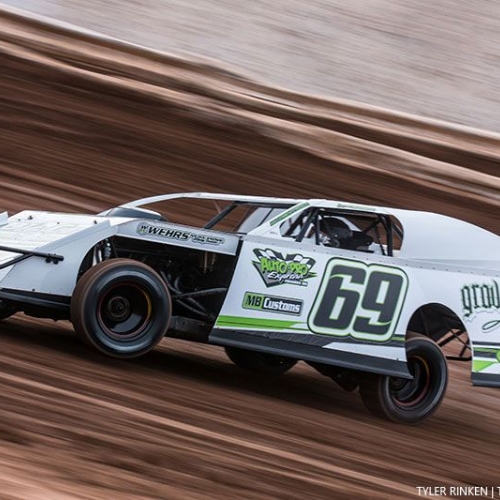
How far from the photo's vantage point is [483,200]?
17547mm

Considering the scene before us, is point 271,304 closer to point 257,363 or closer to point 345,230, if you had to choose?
→ point 345,230

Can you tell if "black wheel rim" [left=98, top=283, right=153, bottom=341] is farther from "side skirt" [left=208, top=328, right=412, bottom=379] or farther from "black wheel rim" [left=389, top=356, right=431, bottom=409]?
"black wheel rim" [left=389, top=356, right=431, bottom=409]

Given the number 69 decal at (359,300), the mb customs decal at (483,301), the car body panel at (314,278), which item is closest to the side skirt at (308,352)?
the car body panel at (314,278)

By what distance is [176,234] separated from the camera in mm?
7629

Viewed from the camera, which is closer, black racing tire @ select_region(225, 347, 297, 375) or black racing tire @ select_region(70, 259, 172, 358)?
black racing tire @ select_region(70, 259, 172, 358)

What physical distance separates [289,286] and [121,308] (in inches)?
49.0

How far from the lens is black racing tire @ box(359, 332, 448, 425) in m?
8.30

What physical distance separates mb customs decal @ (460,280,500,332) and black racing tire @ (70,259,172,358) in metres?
2.44


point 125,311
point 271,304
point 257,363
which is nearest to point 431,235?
point 271,304

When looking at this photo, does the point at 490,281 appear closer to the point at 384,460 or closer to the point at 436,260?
the point at 436,260

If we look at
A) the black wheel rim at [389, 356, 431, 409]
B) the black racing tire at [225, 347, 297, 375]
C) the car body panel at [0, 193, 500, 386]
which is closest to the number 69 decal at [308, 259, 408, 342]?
the car body panel at [0, 193, 500, 386]

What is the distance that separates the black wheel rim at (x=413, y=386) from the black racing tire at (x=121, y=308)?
2103mm

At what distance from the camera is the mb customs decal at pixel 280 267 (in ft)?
25.5

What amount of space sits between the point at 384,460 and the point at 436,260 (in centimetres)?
205
